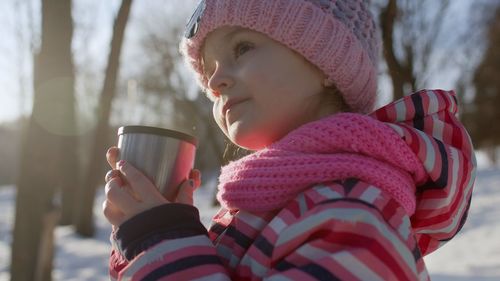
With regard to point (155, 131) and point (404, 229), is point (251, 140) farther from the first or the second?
point (404, 229)

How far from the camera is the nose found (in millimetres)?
1186

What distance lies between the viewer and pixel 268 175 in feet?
3.49

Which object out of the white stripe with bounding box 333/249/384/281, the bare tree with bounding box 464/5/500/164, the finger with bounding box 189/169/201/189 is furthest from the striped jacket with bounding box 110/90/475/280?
the bare tree with bounding box 464/5/500/164

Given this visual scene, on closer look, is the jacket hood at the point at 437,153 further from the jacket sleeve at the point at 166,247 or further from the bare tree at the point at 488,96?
the bare tree at the point at 488,96

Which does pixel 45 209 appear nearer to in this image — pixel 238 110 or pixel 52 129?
pixel 52 129

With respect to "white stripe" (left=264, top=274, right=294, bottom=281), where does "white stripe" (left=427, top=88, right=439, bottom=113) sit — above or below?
above

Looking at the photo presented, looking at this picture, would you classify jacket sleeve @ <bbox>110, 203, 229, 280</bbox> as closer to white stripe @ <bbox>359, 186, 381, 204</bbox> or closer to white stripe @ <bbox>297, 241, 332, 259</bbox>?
white stripe @ <bbox>297, 241, 332, 259</bbox>

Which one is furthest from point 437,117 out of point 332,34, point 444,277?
point 444,277

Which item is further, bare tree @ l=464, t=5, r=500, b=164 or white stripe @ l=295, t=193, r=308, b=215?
bare tree @ l=464, t=5, r=500, b=164

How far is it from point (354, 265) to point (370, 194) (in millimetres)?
154

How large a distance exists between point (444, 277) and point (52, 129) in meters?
3.70

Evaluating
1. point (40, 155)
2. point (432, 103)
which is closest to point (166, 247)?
point (432, 103)

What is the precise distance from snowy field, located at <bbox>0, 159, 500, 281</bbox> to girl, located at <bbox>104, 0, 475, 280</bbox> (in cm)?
274

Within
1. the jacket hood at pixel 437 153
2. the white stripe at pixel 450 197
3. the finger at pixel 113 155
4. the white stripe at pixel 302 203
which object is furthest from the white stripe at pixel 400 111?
the finger at pixel 113 155
